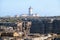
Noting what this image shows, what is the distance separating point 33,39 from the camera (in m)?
12.7

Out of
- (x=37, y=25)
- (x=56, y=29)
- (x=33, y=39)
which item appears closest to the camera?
(x=33, y=39)

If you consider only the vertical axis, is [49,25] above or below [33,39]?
below

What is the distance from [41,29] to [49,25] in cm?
308

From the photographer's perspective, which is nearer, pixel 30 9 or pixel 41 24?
pixel 41 24

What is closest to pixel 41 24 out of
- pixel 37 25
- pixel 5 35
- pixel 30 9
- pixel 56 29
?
pixel 37 25

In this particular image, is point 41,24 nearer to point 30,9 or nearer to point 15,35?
point 15,35

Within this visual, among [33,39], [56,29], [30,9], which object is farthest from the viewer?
[30,9]

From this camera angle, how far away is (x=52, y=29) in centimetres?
5950

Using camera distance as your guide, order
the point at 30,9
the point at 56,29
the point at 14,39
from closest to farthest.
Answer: the point at 14,39
the point at 56,29
the point at 30,9

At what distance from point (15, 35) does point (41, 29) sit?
47451mm

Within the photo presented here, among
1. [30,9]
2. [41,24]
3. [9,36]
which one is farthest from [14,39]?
[30,9]

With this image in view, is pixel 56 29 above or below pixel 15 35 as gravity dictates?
below

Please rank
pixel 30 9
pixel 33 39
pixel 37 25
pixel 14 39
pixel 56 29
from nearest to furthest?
pixel 14 39 → pixel 33 39 → pixel 56 29 → pixel 37 25 → pixel 30 9

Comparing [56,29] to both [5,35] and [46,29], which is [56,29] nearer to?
[46,29]
